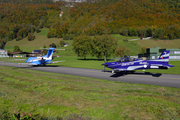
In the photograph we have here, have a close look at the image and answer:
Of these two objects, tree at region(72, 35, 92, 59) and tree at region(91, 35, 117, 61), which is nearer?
tree at region(91, 35, 117, 61)

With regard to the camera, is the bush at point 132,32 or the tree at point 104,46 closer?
the tree at point 104,46

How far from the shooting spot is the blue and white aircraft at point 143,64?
696 inches

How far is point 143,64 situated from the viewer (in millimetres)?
18328

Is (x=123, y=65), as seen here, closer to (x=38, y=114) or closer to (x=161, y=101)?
(x=161, y=101)

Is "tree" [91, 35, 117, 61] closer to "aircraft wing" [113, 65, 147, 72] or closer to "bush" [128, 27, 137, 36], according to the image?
"aircraft wing" [113, 65, 147, 72]

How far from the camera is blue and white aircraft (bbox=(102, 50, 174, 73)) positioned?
1767 centimetres

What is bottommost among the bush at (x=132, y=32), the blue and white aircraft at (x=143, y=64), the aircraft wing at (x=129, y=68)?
the aircraft wing at (x=129, y=68)

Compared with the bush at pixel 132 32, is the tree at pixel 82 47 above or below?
below

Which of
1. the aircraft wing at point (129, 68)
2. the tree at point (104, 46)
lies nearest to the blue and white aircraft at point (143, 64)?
the aircraft wing at point (129, 68)

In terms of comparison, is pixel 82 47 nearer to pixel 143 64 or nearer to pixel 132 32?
pixel 143 64

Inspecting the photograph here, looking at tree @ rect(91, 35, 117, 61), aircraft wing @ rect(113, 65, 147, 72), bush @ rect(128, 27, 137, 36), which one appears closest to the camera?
aircraft wing @ rect(113, 65, 147, 72)

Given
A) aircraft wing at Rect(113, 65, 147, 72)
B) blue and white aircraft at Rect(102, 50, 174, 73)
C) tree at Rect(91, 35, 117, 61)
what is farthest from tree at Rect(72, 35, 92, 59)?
aircraft wing at Rect(113, 65, 147, 72)

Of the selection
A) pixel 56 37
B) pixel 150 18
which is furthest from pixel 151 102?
pixel 150 18

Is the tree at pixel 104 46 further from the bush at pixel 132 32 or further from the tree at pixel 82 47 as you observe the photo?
the bush at pixel 132 32
